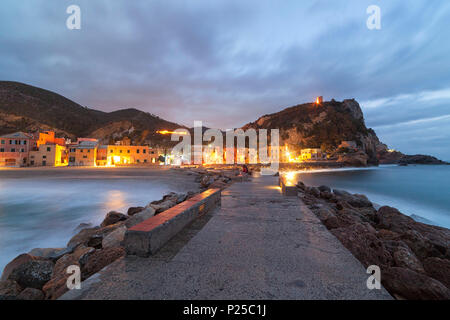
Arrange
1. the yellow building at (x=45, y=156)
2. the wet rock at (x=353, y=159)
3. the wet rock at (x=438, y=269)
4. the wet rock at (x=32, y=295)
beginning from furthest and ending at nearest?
the wet rock at (x=353, y=159), the yellow building at (x=45, y=156), the wet rock at (x=438, y=269), the wet rock at (x=32, y=295)

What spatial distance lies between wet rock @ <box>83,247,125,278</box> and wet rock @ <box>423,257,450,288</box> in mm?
5073

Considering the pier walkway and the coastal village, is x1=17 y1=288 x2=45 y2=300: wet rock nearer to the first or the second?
the pier walkway

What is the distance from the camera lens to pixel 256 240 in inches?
141

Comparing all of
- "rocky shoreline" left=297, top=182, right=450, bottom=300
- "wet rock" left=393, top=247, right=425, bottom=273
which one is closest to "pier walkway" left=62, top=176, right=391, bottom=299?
"rocky shoreline" left=297, top=182, right=450, bottom=300

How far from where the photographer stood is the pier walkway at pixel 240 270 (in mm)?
2074

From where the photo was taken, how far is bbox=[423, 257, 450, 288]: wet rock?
128 inches

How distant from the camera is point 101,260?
9.97 feet

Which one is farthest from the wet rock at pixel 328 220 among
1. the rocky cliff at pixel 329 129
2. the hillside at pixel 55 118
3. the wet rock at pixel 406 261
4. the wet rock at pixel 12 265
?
the rocky cliff at pixel 329 129

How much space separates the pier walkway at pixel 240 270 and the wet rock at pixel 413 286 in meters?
0.29

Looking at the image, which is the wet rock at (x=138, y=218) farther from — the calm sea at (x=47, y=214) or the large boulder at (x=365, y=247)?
the large boulder at (x=365, y=247)
